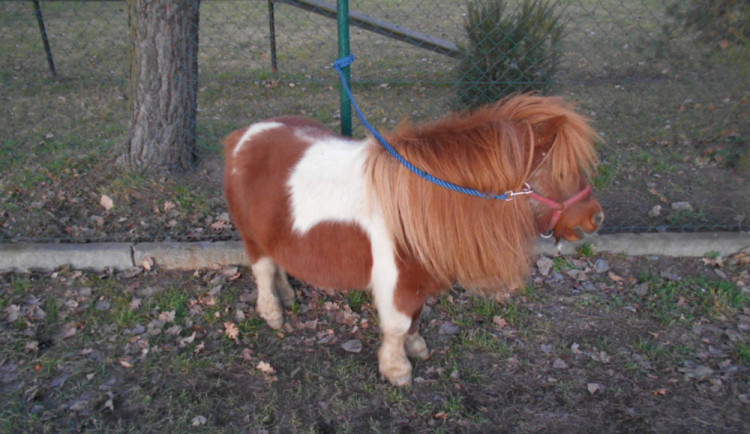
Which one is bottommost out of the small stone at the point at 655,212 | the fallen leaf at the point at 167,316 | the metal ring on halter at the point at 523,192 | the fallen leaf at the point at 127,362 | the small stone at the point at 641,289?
the fallen leaf at the point at 127,362

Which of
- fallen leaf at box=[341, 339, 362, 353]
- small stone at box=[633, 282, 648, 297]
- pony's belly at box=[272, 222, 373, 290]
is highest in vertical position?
pony's belly at box=[272, 222, 373, 290]

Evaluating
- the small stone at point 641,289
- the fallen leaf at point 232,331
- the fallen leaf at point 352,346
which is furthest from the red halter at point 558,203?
the fallen leaf at point 232,331

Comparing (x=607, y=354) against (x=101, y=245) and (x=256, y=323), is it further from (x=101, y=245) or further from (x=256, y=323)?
(x=101, y=245)

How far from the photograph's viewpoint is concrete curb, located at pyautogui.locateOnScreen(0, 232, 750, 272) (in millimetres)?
3684

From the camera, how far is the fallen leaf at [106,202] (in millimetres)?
4225

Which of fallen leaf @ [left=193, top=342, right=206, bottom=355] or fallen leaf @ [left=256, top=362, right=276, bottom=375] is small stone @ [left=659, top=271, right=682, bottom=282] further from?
fallen leaf @ [left=193, top=342, right=206, bottom=355]

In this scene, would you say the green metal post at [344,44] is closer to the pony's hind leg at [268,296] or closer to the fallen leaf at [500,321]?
the pony's hind leg at [268,296]

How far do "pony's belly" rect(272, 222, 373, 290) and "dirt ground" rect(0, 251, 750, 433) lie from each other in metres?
0.67

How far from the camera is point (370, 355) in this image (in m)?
3.15

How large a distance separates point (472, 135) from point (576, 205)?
600 millimetres

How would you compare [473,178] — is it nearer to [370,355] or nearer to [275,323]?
[370,355]

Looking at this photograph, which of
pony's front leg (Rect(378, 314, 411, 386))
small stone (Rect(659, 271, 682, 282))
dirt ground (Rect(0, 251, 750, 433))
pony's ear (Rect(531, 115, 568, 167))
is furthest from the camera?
small stone (Rect(659, 271, 682, 282))

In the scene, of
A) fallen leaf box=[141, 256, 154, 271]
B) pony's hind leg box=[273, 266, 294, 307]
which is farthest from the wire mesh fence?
pony's hind leg box=[273, 266, 294, 307]

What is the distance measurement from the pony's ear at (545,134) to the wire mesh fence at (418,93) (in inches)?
79.6
